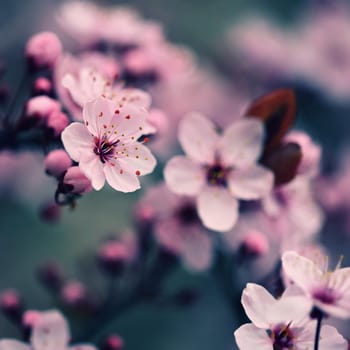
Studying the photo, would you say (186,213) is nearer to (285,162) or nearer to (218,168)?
(218,168)

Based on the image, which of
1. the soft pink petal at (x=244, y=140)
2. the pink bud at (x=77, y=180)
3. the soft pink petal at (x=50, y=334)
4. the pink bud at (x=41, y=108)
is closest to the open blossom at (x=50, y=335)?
the soft pink petal at (x=50, y=334)

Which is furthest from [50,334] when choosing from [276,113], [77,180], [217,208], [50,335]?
[276,113]

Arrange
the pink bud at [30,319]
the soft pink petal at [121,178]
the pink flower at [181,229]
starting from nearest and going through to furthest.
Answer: the soft pink petal at [121,178]
the pink bud at [30,319]
the pink flower at [181,229]

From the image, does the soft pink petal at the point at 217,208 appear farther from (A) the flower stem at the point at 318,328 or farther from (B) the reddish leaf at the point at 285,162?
(A) the flower stem at the point at 318,328

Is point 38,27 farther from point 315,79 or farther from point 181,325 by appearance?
point 181,325

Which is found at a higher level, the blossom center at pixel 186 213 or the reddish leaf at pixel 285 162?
the reddish leaf at pixel 285 162

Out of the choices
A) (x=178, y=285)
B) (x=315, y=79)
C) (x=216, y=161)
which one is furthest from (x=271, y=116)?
(x=178, y=285)
